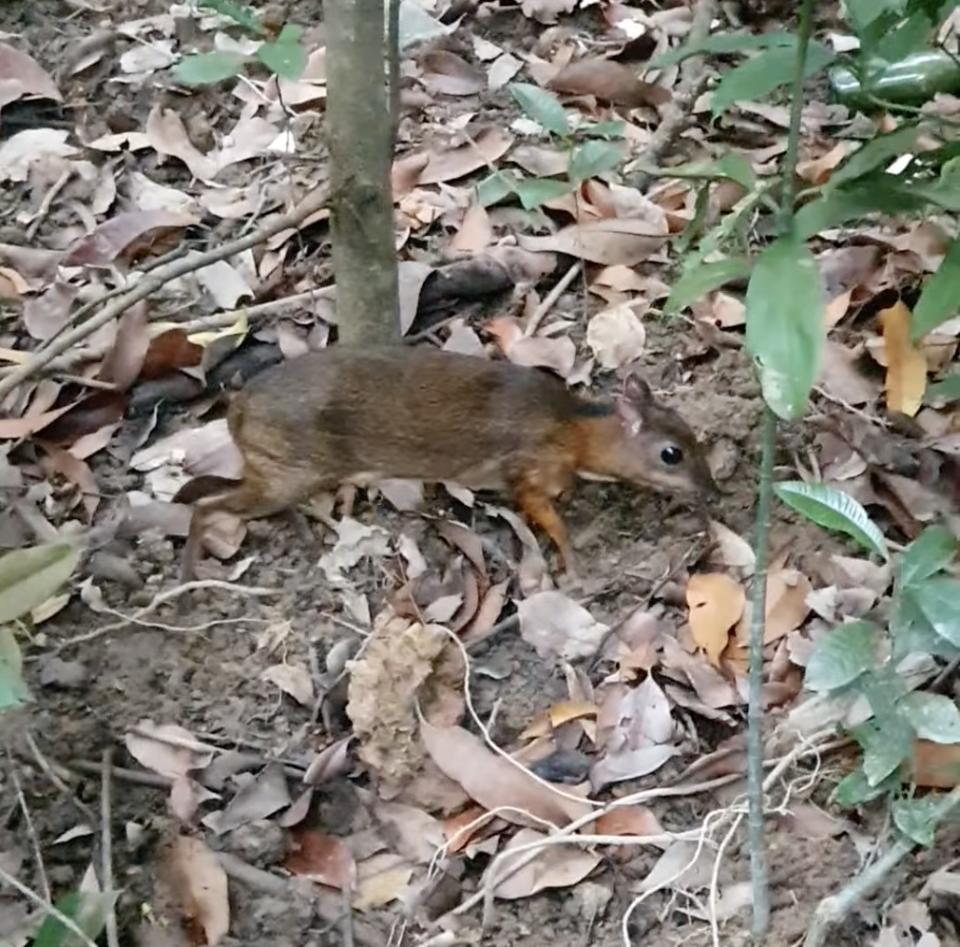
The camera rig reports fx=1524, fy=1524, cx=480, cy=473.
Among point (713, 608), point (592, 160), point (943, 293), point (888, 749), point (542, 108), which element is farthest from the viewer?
point (542, 108)

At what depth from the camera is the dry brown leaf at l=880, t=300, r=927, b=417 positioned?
13.8 feet

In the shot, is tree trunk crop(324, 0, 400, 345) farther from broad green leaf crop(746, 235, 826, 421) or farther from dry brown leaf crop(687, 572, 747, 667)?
broad green leaf crop(746, 235, 826, 421)

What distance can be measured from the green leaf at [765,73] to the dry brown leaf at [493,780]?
1.53m

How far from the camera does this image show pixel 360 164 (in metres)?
3.86

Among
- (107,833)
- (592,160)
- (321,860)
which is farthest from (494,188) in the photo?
(107,833)

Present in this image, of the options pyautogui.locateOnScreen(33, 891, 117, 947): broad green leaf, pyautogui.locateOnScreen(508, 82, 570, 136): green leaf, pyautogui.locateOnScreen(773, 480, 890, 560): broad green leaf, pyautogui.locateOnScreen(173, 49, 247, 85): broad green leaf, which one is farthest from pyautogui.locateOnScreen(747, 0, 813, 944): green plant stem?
pyautogui.locateOnScreen(508, 82, 570, 136): green leaf

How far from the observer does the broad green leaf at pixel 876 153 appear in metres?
2.70

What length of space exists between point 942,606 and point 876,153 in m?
0.83

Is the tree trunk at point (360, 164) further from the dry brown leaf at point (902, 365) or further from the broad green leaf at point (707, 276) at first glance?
the dry brown leaf at point (902, 365)

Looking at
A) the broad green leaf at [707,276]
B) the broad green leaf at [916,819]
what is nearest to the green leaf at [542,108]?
the broad green leaf at [707,276]

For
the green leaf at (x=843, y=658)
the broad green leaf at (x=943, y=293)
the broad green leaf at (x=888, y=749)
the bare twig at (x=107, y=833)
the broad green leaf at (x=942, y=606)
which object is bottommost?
the bare twig at (x=107, y=833)

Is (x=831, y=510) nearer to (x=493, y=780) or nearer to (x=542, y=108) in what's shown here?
(x=493, y=780)

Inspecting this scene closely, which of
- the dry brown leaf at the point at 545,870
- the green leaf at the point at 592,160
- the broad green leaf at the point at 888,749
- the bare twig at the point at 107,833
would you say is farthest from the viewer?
the green leaf at the point at 592,160

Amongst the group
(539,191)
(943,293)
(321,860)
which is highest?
(943,293)
